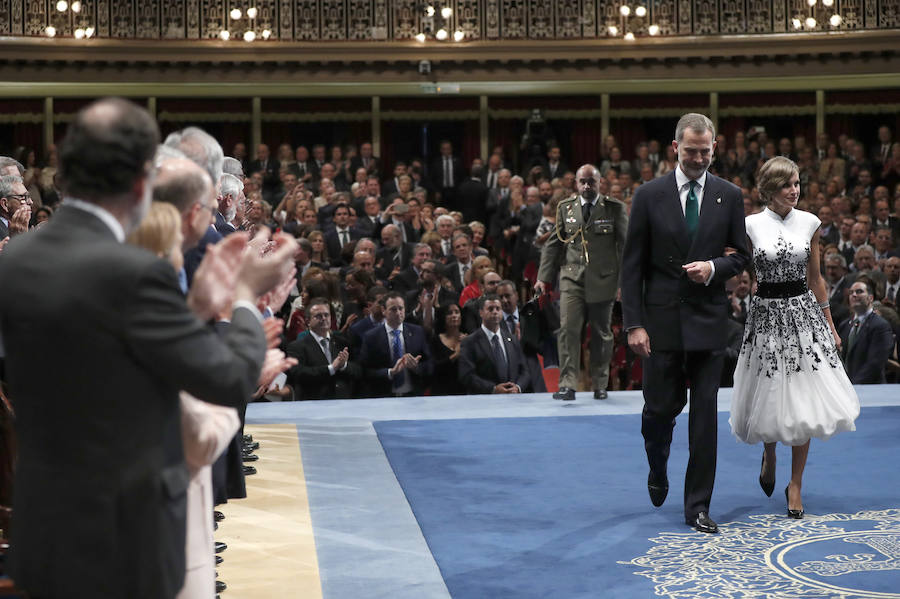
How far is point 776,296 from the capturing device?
15.4ft

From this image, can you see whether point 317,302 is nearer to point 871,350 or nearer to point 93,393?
point 871,350

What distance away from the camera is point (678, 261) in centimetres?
453

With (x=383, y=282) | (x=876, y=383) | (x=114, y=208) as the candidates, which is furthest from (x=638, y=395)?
(x=114, y=208)

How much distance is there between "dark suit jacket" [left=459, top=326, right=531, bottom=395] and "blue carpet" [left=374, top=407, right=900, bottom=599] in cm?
149

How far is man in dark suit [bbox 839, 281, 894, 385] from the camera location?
8141 millimetres

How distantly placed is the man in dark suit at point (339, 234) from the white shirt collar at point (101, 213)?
851 cm

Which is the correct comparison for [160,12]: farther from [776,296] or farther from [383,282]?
[776,296]

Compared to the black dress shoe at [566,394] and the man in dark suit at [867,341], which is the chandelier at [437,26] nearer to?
the man in dark suit at [867,341]

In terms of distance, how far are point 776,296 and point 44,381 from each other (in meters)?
3.46

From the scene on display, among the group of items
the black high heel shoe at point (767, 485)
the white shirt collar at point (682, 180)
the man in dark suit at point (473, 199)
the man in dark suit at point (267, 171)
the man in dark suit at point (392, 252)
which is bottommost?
the black high heel shoe at point (767, 485)

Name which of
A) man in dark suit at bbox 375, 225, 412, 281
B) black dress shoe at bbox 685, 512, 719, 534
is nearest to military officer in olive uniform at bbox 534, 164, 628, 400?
man in dark suit at bbox 375, 225, 412, 281

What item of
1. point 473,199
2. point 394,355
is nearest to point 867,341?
point 394,355

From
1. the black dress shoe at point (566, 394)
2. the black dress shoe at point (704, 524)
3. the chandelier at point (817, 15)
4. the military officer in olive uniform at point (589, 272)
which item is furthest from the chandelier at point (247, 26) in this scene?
the black dress shoe at point (704, 524)

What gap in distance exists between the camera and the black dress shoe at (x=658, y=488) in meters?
4.64
